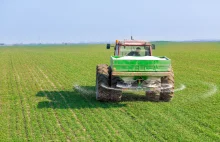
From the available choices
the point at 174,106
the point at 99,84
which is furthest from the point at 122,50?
the point at 174,106

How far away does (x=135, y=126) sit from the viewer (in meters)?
9.40

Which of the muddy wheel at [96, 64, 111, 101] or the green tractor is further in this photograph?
the muddy wheel at [96, 64, 111, 101]

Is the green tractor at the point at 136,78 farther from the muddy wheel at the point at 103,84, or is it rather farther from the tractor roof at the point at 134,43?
the tractor roof at the point at 134,43

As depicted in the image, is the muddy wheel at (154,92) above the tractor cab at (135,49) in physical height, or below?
below

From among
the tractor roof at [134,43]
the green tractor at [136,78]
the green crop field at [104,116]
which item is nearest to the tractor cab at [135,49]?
the tractor roof at [134,43]

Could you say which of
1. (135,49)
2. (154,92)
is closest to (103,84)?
(154,92)

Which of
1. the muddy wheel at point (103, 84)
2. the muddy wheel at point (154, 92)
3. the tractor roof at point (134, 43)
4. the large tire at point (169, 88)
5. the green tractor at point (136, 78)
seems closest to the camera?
the green tractor at point (136, 78)

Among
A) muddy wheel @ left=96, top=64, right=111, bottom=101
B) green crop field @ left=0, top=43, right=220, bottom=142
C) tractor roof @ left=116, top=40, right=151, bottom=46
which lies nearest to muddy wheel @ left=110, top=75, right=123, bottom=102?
muddy wheel @ left=96, top=64, right=111, bottom=101

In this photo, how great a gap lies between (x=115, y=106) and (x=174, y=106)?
6.69 feet

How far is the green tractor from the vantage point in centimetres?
1141

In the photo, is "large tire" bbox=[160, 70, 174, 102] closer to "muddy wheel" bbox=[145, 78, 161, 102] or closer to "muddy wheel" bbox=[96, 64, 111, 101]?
"muddy wheel" bbox=[145, 78, 161, 102]

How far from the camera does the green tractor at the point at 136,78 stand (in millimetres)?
11406

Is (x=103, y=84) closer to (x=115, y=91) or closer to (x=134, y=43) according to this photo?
(x=115, y=91)

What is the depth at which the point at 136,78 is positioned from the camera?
458 inches
